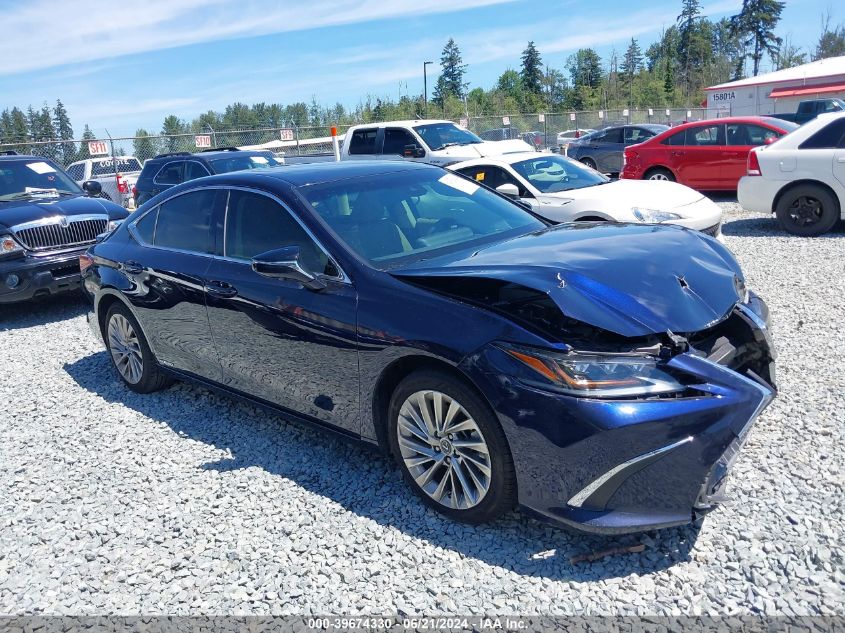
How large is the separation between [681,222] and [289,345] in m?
5.32

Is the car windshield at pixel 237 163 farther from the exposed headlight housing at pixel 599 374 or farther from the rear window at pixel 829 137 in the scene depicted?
the exposed headlight housing at pixel 599 374

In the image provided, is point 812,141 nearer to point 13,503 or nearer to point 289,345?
point 289,345

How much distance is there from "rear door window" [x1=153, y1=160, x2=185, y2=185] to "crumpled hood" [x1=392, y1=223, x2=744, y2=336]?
10.1m

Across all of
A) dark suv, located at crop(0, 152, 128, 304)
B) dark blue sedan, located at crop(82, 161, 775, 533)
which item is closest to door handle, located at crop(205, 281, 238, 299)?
dark blue sedan, located at crop(82, 161, 775, 533)

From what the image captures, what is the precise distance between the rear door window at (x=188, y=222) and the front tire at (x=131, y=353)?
73 centimetres

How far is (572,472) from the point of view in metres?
2.82

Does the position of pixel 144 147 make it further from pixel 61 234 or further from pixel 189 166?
pixel 61 234

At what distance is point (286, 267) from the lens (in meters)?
3.67

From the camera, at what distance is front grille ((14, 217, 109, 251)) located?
7.92 m

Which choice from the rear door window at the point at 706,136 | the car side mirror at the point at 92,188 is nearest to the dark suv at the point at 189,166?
the car side mirror at the point at 92,188

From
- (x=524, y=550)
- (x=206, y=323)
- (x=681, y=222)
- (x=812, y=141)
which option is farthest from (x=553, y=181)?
(x=524, y=550)

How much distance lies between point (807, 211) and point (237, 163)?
9113 millimetres

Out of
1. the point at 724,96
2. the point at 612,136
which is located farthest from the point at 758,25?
the point at 612,136

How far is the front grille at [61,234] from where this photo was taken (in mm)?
A: 7918
